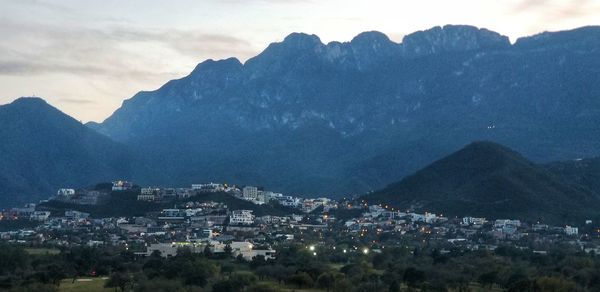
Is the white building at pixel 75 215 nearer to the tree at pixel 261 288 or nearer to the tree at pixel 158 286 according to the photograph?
the tree at pixel 158 286

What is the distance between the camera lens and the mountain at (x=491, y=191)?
466 feet

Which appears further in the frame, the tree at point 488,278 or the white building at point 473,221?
the white building at point 473,221

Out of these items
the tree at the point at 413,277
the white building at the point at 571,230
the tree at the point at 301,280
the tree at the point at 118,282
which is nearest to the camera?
the tree at the point at 118,282

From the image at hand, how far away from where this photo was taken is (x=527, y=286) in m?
68.4

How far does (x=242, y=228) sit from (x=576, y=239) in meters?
39.7

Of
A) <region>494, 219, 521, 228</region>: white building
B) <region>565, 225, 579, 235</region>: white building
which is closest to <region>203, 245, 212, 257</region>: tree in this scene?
<region>494, 219, 521, 228</region>: white building

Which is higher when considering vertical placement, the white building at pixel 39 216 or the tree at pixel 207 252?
the white building at pixel 39 216

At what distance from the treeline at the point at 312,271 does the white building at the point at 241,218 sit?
125ft

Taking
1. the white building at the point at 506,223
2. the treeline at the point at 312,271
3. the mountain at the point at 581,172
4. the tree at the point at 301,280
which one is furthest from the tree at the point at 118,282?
the mountain at the point at 581,172

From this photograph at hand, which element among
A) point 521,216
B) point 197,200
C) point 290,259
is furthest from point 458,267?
point 197,200

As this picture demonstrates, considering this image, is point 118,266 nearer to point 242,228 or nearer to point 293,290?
point 293,290

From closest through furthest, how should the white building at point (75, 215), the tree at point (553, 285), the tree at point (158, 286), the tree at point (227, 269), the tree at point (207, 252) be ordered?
1. the tree at point (158, 286)
2. the tree at point (553, 285)
3. the tree at point (227, 269)
4. the tree at point (207, 252)
5. the white building at point (75, 215)

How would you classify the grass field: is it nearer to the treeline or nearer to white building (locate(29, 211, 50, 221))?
the treeline

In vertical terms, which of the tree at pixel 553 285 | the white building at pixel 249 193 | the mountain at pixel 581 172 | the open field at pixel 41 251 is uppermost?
the mountain at pixel 581 172
